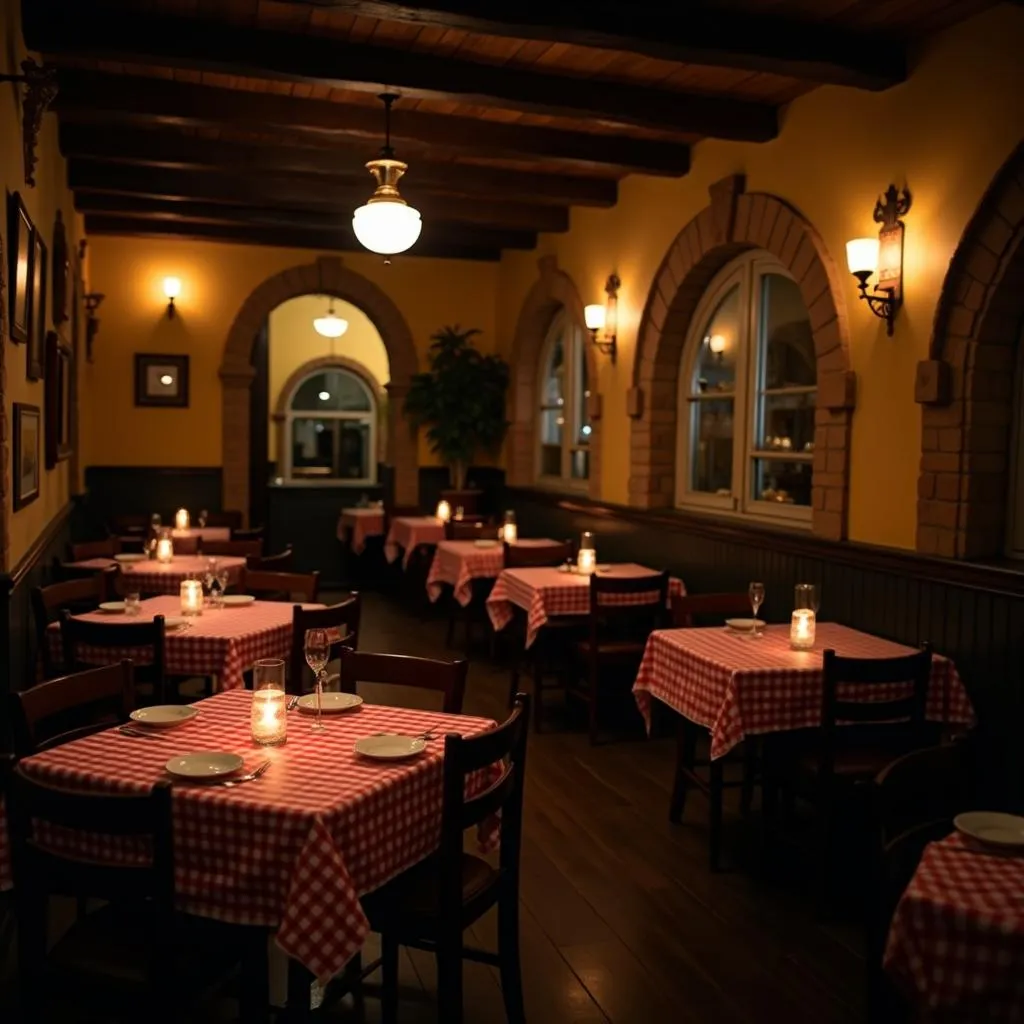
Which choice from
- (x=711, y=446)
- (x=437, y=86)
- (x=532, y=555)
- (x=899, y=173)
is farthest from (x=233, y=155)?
(x=899, y=173)

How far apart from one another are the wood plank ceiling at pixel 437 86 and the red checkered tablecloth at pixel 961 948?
3.29 m

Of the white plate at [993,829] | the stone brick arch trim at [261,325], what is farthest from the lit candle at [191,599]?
the stone brick arch trim at [261,325]

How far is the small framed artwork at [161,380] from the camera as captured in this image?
371 inches

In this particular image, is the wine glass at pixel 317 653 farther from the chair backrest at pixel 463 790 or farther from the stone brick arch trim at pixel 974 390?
the stone brick arch trim at pixel 974 390

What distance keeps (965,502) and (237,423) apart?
6.84 metres

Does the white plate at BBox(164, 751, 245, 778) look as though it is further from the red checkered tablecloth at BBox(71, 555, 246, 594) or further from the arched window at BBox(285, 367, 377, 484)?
the arched window at BBox(285, 367, 377, 484)

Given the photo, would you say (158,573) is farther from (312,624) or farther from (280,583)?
(312,624)

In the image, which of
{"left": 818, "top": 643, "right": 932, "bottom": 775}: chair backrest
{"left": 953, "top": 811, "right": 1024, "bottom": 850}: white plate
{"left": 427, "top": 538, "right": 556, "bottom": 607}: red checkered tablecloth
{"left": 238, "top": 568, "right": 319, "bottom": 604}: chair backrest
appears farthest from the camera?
{"left": 427, "top": 538, "right": 556, "bottom": 607}: red checkered tablecloth

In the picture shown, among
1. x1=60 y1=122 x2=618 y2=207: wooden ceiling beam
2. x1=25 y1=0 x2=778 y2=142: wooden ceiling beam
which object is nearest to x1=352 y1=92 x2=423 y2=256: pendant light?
x1=25 y1=0 x2=778 y2=142: wooden ceiling beam

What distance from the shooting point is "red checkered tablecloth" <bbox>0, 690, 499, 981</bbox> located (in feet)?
7.07

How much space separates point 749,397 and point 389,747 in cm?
401

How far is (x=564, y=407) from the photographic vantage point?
880 cm

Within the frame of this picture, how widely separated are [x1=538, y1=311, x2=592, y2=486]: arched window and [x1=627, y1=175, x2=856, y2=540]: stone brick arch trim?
3.21 ft

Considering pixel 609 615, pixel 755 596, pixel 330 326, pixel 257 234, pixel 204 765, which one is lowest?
pixel 609 615
